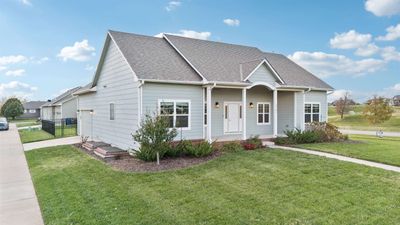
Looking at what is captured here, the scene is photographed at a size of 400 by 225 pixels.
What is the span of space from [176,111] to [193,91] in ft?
4.42

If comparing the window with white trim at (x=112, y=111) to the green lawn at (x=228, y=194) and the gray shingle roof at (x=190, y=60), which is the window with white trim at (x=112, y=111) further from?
the green lawn at (x=228, y=194)

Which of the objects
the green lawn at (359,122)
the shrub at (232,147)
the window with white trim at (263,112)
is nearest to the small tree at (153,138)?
the shrub at (232,147)

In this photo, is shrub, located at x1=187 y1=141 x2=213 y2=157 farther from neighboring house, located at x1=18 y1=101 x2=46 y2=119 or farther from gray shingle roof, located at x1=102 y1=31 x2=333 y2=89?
neighboring house, located at x1=18 y1=101 x2=46 y2=119

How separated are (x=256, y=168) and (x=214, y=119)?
6799mm

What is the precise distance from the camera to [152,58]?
14867 mm

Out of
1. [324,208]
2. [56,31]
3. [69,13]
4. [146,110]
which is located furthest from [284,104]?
[56,31]

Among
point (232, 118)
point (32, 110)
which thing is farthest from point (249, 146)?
point (32, 110)

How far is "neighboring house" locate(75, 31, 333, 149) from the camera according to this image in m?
13.7

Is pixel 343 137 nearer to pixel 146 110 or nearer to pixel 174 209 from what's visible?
pixel 146 110

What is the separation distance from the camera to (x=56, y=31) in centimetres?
2092

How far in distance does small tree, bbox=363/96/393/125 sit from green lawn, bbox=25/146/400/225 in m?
31.3

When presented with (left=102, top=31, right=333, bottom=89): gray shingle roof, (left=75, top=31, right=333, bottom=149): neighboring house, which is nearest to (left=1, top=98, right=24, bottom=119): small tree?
(left=75, top=31, right=333, bottom=149): neighboring house

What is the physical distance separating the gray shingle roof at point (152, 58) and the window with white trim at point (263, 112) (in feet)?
19.2

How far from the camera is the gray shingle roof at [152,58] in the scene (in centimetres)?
1348
